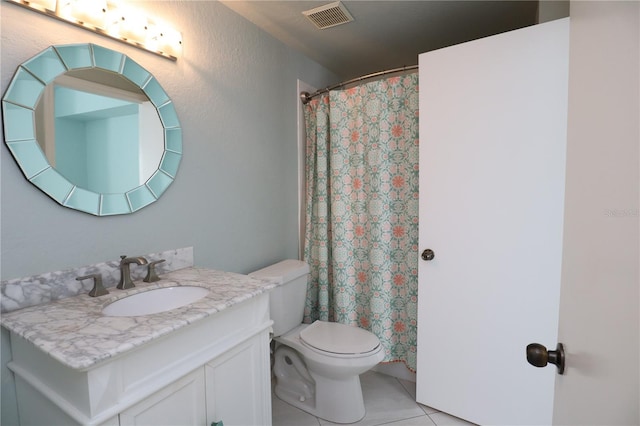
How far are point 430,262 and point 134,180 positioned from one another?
1559 millimetres

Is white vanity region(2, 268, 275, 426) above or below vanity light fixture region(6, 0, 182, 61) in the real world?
below

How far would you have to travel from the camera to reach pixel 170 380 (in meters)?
0.98

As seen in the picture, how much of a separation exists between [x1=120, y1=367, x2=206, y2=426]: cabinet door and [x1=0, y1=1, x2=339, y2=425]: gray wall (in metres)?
0.53

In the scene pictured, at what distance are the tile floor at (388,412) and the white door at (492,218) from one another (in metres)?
0.07

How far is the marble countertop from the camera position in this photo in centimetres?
79

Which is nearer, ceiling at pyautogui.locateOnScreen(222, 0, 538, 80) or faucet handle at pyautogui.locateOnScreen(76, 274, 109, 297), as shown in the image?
faucet handle at pyautogui.locateOnScreen(76, 274, 109, 297)

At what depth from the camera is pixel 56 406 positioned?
2.98 ft

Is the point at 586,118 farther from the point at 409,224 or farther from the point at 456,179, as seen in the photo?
the point at 409,224

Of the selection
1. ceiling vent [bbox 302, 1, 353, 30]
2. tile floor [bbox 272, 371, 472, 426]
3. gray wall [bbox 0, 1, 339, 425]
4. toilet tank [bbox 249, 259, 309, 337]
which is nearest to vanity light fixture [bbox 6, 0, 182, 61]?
gray wall [bbox 0, 1, 339, 425]

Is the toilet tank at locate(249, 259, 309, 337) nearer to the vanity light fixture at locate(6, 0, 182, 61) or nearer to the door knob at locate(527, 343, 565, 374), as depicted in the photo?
the vanity light fixture at locate(6, 0, 182, 61)

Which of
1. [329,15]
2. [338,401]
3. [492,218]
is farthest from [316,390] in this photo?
[329,15]

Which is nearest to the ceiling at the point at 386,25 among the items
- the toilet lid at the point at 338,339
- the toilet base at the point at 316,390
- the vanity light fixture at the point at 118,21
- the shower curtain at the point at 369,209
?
the shower curtain at the point at 369,209

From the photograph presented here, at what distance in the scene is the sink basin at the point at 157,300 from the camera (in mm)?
1235

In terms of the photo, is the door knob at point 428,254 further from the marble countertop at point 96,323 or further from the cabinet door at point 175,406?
the cabinet door at point 175,406
